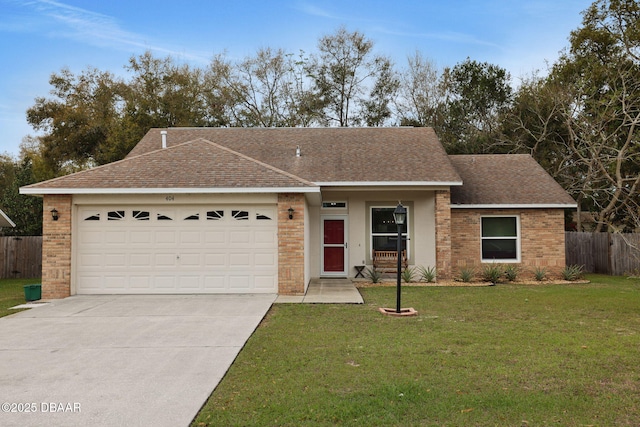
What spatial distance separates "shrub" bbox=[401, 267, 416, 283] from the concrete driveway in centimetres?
561

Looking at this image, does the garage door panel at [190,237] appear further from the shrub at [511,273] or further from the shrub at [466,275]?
the shrub at [511,273]

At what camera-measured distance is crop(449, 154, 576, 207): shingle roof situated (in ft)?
53.4

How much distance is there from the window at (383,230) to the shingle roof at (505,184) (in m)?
2.13

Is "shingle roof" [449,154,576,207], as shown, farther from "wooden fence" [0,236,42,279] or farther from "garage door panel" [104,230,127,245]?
"wooden fence" [0,236,42,279]

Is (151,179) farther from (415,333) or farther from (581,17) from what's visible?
(581,17)

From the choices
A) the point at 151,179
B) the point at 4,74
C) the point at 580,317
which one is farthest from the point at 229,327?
the point at 4,74

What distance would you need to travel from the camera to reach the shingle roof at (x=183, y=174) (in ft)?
39.2

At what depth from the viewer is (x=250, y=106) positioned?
32.5 metres

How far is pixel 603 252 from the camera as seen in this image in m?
19.5

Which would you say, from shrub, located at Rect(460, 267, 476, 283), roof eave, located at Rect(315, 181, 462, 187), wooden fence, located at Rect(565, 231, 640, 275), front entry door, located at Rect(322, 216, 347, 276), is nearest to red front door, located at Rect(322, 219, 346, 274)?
front entry door, located at Rect(322, 216, 347, 276)

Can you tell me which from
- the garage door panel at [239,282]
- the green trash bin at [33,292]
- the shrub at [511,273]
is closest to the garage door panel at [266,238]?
the garage door panel at [239,282]

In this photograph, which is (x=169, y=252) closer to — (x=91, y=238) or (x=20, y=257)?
(x=91, y=238)

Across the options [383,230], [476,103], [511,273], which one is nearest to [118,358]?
[383,230]

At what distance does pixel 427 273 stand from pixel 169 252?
25.5 ft
